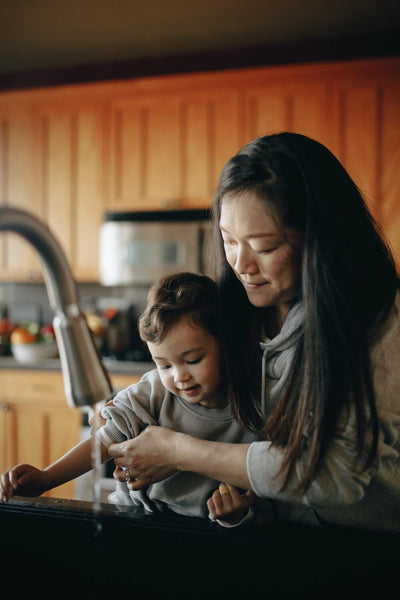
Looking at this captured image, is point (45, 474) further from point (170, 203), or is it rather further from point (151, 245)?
point (170, 203)

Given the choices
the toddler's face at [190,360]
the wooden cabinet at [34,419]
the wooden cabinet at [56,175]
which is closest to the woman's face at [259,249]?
the toddler's face at [190,360]

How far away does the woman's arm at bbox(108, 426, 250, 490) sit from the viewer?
→ 757mm

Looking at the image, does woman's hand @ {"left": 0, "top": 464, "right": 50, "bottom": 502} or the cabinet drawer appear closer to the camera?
woman's hand @ {"left": 0, "top": 464, "right": 50, "bottom": 502}

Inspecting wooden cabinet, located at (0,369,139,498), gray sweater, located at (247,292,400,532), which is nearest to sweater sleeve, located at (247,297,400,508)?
gray sweater, located at (247,292,400,532)

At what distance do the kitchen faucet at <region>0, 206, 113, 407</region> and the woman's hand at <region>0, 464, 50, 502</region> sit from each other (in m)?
0.46

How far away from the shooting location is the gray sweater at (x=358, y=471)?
706 millimetres

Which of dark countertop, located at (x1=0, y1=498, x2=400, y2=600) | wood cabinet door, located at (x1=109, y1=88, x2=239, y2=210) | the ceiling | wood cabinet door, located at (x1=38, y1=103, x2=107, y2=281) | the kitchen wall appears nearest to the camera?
dark countertop, located at (x1=0, y1=498, x2=400, y2=600)

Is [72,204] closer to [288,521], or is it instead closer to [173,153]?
[173,153]

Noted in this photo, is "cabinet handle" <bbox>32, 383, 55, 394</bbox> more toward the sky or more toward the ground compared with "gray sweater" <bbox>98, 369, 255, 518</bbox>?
more toward the ground

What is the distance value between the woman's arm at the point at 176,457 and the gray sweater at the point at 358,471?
3 centimetres

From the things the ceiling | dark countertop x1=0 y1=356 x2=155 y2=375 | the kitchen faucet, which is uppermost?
the ceiling

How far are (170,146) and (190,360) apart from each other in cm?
243

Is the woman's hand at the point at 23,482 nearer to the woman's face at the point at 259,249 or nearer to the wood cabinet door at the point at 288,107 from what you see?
the woman's face at the point at 259,249

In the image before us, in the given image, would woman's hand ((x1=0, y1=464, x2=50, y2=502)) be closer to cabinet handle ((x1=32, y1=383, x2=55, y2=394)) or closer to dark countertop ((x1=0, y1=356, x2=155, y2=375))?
dark countertop ((x1=0, y1=356, x2=155, y2=375))
